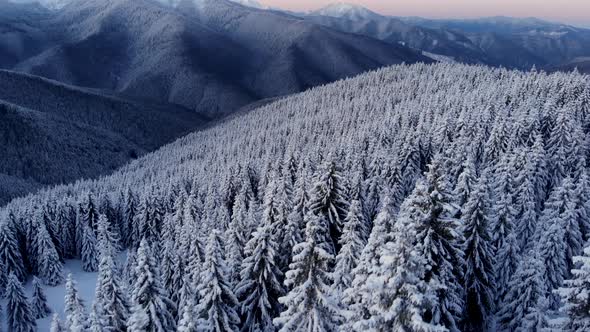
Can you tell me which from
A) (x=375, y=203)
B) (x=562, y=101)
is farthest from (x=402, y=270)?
(x=562, y=101)

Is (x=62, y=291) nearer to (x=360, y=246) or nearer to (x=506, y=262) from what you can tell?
(x=360, y=246)

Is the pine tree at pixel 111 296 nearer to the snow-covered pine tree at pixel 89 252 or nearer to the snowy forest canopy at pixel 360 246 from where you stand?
the snowy forest canopy at pixel 360 246

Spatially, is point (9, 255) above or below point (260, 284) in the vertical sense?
below

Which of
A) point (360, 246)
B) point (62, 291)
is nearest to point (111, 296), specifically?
point (360, 246)

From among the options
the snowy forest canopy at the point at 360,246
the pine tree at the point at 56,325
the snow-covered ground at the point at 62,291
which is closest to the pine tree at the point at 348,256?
the snowy forest canopy at the point at 360,246

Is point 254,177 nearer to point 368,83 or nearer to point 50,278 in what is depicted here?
point 50,278

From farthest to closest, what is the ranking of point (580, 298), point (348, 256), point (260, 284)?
1. point (260, 284)
2. point (348, 256)
3. point (580, 298)
